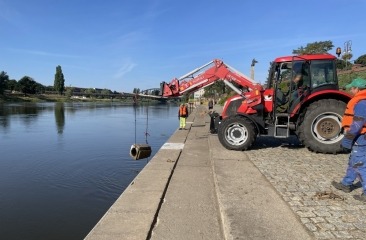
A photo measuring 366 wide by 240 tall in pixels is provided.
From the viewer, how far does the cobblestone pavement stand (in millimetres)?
4281

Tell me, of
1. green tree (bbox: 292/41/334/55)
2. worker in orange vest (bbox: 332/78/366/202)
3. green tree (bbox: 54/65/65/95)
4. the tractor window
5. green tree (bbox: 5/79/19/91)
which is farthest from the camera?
green tree (bbox: 54/65/65/95)

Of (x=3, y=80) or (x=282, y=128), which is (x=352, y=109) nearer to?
(x=282, y=128)

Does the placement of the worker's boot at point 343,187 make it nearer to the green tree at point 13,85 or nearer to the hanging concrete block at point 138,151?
the hanging concrete block at point 138,151

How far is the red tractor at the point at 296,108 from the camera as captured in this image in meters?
9.56

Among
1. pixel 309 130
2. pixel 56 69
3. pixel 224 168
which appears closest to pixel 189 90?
pixel 309 130

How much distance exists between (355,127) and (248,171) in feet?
8.17

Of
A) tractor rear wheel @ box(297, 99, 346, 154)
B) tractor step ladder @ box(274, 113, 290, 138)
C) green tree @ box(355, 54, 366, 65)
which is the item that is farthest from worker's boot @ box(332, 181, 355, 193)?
green tree @ box(355, 54, 366, 65)

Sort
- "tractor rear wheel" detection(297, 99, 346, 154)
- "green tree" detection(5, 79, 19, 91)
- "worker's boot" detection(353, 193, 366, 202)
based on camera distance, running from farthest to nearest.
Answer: "green tree" detection(5, 79, 19, 91) < "tractor rear wheel" detection(297, 99, 346, 154) < "worker's boot" detection(353, 193, 366, 202)

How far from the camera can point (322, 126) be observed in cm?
962

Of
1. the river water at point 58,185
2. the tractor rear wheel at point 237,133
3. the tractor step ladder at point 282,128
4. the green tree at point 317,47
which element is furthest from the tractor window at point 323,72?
the green tree at point 317,47

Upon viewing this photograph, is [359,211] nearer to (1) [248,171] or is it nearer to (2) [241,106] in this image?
(1) [248,171]

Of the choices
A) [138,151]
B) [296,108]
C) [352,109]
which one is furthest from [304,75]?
[138,151]

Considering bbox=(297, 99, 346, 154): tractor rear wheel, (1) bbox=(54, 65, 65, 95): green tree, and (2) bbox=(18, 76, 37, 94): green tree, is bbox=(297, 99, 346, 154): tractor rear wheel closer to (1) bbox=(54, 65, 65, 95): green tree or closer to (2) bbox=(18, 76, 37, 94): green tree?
(2) bbox=(18, 76, 37, 94): green tree

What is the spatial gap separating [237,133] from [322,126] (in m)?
2.28
